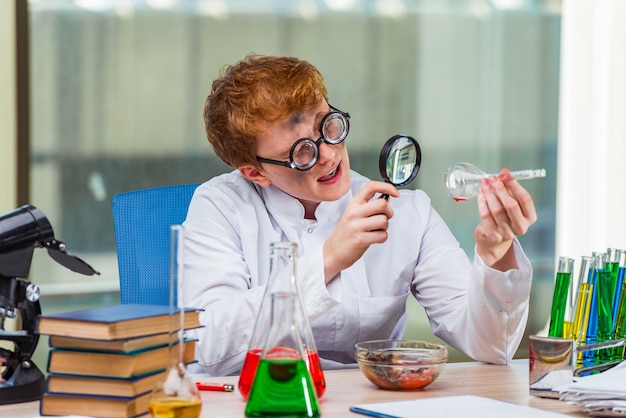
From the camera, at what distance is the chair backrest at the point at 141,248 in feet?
6.36

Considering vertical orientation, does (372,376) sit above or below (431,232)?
below

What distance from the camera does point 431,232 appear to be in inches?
79.5

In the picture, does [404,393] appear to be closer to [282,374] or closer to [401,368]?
[401,368]

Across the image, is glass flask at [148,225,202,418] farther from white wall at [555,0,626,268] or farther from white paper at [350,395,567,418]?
white wall at [555,0,626,268]

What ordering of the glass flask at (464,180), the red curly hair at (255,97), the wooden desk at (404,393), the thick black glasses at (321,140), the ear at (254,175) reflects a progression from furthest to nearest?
the ear at (254,175), the red curly hair at (255,97), the thick black glasses at (321,140), the glass flask at (464,180), the wooden desk at (404,393)

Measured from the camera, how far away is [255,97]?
6.21 feet

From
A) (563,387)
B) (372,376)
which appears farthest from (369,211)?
(563,387)

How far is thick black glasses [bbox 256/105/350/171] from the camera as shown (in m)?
1.75

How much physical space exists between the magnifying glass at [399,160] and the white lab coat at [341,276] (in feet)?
0.90

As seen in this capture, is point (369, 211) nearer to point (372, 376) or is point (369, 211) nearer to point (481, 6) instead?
point (372, 376)

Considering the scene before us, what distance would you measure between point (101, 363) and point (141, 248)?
768mm

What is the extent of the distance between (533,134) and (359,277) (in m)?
2.67

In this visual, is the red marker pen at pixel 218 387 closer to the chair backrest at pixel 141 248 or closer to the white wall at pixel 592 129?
the chair backrest at pixel 141 248

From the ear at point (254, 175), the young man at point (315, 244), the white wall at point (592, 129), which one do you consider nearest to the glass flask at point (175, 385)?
Result: the young man at point (315, 244)
